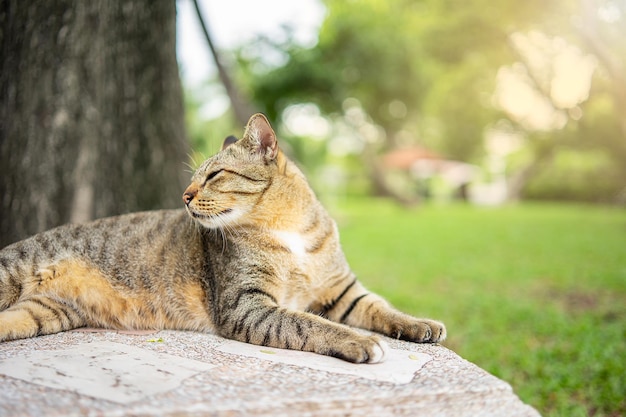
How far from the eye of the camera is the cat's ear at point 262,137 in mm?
2766

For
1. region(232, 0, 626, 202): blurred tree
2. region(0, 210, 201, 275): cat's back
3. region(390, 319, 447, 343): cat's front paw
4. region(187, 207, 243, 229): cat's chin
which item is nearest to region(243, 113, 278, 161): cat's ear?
region(187, 207, 243, 229): cat's chin

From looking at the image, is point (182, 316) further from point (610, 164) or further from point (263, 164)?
point (610, 164)

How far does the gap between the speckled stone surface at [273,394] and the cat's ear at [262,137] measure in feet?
3.63

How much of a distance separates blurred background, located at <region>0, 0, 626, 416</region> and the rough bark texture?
0.01 meters

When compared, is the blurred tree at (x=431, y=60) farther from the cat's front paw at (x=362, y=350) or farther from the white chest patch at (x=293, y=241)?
the cat's front paw at (x=362, y=350)

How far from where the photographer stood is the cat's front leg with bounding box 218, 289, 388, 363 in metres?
2.14

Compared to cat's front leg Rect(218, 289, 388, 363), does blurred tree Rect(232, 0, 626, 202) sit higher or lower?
higher

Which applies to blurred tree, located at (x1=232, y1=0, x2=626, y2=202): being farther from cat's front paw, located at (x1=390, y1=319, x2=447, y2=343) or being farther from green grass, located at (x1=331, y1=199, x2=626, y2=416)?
cat's front paw, located at (x1=390, y1=319, x2=447, y2=343)

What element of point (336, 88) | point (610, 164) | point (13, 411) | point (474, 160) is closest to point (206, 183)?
point (13, 411)

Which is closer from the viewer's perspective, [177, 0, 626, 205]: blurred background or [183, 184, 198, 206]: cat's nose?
[183, 184, 198, 206]: cat's nose

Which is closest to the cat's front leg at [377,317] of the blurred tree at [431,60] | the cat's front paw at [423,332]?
the cat's front paw at [423,332]

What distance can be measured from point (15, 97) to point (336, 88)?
51.7 feet

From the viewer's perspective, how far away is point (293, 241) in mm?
2785

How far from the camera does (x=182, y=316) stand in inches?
109
